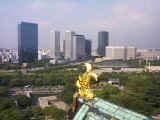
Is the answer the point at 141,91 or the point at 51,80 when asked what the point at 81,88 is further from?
the point at 51,80

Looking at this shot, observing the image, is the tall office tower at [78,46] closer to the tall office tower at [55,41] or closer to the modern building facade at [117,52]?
the modern building facade at [117,52]

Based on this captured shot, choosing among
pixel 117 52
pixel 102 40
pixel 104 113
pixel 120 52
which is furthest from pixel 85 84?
pixel 102 40

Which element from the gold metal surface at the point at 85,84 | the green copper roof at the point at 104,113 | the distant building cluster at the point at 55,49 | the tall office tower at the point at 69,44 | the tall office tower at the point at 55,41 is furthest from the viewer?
the tall office tower at the point at 55,41

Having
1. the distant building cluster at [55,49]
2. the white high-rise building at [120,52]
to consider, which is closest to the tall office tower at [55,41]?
the distant building cluster at [55,49]

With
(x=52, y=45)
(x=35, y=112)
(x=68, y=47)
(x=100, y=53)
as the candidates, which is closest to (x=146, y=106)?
(x=35, y=112)

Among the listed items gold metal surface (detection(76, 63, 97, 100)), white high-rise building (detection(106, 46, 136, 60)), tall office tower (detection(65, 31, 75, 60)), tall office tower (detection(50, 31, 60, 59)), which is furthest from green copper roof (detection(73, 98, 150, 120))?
tall office tower (detection(50, 31, 60, 59))

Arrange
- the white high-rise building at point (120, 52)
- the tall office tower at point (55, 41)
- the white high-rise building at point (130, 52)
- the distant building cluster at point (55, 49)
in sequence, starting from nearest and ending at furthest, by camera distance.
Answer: the distant building cluster at point (55, 49)
the white high-rise building at point (120, 52)
the white high-rise building at point (130, 52)
the tall office tower at point (55, 41)
